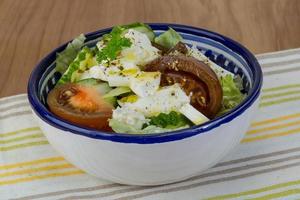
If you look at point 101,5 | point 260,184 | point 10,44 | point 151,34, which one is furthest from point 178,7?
point 260,184

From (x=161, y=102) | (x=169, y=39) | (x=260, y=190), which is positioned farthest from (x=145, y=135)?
(x=169, y=39)

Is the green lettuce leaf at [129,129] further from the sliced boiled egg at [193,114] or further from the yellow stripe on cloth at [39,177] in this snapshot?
the yellow stripe on cloth at [39,177]

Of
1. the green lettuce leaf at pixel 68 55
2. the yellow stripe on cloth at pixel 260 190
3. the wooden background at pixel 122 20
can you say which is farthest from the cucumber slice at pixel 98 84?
the wooden background at pixel 122 20

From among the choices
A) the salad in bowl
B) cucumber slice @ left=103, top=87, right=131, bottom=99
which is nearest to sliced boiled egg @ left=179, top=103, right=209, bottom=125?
the salad in bowl

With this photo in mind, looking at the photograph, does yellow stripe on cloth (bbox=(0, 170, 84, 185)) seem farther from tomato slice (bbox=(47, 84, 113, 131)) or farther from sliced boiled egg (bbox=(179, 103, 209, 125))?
sliced boiled egg (bbox=(179, 103, 209, 125))

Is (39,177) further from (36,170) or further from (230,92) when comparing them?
(230,92)
